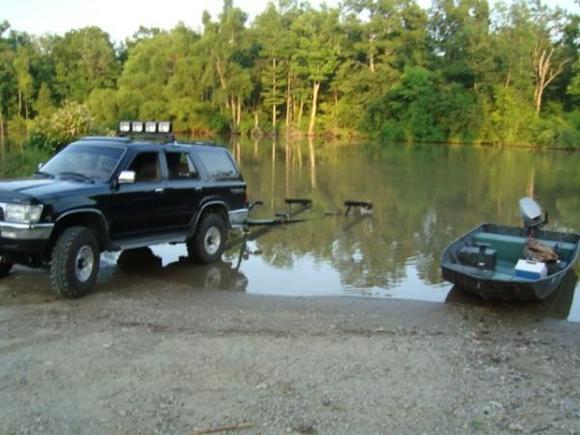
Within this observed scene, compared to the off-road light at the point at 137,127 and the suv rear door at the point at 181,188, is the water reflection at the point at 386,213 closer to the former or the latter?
the suv rear door at the point at 181,188

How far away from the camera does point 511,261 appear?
10.8 meters

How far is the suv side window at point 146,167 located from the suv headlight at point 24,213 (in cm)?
190

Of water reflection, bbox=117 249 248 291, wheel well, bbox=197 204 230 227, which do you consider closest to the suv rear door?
wheel well, bbox=197 204 230 227

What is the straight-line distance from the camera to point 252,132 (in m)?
74.5

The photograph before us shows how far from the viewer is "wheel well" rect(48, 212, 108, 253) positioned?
27.0 feet

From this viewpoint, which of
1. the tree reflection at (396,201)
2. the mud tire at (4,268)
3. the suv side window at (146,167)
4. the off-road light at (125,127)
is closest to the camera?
the mud tire at (4,268)

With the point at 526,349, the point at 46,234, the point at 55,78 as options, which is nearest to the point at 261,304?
the point at 46,234

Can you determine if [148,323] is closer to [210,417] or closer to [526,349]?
[210,417]

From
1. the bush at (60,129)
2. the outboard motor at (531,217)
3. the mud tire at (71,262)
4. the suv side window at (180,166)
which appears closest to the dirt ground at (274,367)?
the mud tire at (71,262)

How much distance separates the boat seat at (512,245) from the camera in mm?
10649

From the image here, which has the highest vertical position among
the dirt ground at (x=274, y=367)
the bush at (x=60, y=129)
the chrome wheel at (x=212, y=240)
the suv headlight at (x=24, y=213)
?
the bush at (x=60, y=129)

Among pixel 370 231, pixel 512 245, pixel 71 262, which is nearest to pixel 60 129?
pixel 370 231

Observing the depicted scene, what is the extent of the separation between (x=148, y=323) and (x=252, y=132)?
68108 mm

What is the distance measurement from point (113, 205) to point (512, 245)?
21.5ft
